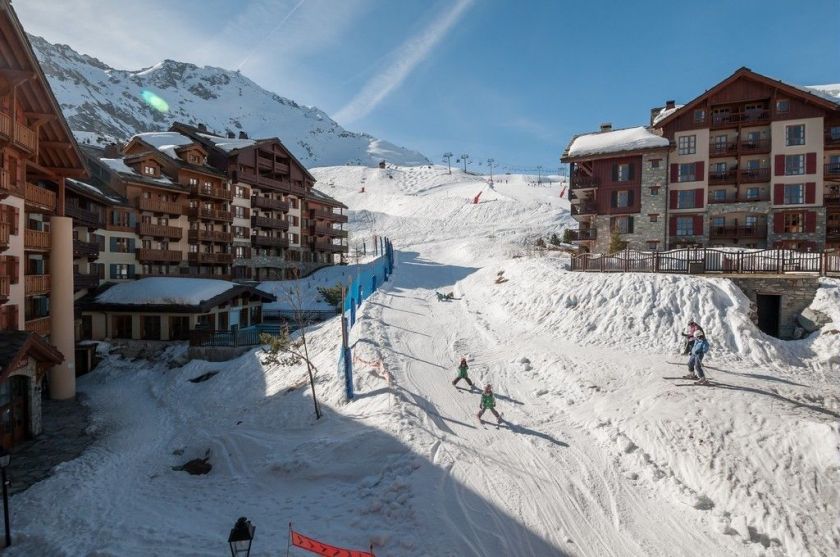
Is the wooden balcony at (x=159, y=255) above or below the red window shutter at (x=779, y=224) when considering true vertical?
below

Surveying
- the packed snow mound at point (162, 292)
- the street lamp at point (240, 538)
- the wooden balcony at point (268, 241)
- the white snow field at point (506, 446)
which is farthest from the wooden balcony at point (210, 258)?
the street lamp at point (240, 538)

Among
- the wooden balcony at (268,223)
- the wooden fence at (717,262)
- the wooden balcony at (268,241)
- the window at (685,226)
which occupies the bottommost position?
Answer: the wooden fence at (717,262)

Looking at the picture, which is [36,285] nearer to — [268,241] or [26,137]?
[26,137]

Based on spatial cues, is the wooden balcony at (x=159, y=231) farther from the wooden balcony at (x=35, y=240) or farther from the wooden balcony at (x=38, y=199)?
the wooden balcony at (x=35, y=240)

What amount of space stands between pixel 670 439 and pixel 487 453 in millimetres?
5679

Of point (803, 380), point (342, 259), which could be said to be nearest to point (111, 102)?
point (342, 259)

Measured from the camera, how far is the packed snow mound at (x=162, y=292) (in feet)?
105

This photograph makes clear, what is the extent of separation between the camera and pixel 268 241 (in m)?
51.1

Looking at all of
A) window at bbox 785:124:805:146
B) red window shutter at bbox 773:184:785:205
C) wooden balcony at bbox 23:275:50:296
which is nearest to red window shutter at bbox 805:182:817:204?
red window shutter at bbox 773:184:785:205

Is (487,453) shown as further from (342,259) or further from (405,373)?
(342,259)

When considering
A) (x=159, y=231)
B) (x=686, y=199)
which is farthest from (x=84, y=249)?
(x=686, y=199)

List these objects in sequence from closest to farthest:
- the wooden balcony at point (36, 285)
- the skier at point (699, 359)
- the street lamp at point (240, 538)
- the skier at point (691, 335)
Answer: the street lamp at point (240, 538), the skier at point (699, 359), the skier at point (691, 335), the wooden balcony at point (36, 285)

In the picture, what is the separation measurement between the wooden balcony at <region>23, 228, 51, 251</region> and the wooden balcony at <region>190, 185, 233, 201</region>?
2138cm

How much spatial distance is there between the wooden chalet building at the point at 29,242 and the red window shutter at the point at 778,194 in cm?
5169
